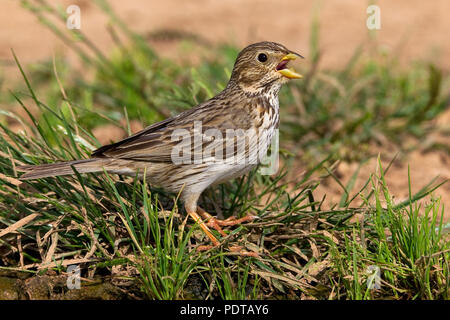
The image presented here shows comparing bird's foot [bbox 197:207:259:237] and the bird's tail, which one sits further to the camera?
bird's foot [bbox 197:207:259:237]

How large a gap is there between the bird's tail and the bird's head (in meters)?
1.15

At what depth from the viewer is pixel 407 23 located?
959 centimetres

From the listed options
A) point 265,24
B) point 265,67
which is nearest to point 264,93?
point 265,67

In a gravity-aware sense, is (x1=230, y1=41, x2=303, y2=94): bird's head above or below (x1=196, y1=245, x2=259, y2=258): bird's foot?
above

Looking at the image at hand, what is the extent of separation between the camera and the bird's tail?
3.94 m

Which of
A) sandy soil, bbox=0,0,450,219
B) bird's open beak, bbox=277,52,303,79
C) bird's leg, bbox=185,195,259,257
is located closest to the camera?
bird's leg, bbox=185,195,259,257

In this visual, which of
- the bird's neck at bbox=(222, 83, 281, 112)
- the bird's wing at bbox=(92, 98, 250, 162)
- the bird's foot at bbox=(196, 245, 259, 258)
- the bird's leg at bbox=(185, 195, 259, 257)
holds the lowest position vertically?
the bird's foot at bbox=(196, 245, 259, 258)

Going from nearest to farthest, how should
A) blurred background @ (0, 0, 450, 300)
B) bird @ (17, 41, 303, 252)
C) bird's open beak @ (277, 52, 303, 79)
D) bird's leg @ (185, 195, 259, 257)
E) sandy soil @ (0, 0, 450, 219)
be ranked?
blurred background @ (0, 0, 450, 300) → bird's leg @ (185, 195, 259, 257) → bird @ (17, 41, 303, 252) → bird's open beak @ (277, 52, 303, 79) → sandy soil @ (0, 0, 450, 219)

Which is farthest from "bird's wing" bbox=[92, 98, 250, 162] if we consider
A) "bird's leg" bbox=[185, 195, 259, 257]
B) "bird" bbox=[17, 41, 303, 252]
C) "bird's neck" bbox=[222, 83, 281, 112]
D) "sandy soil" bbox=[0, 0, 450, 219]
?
"sandy soil" bbox=[0, 0, 450, 219]

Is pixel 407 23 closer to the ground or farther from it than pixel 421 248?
farther from it

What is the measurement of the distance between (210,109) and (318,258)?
1.28 m

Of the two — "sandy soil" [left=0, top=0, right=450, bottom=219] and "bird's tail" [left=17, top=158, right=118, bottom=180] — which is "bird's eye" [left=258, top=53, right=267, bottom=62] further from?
"sandy soil" [left=0, top=0, right=450, bottom=219]
